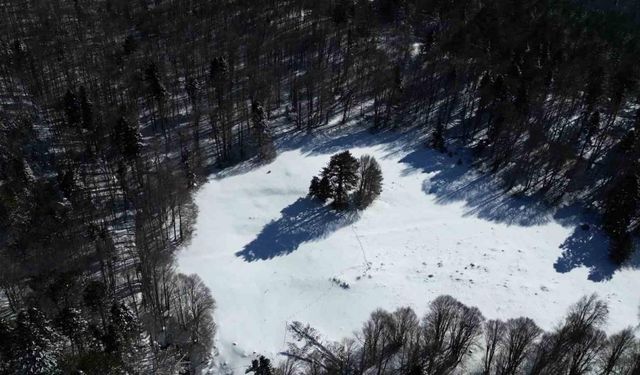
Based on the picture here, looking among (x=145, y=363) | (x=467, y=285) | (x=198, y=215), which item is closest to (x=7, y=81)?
(x=198, y=215)

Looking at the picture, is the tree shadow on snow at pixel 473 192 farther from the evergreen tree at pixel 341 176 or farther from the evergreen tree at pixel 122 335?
the evergreen tree at pixel 122 335

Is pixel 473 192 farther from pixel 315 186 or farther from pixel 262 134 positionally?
pixel 262 134

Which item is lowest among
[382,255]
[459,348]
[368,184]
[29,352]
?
[382,255]

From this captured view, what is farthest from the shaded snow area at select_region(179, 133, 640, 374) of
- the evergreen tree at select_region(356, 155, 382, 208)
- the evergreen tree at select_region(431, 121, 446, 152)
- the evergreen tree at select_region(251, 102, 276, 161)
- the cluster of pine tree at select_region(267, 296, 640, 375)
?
the evergreen tree at select_region(431, 121, 446, 152)

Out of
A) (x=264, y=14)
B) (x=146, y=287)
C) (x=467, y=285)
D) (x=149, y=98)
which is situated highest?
(x=264, y=14)

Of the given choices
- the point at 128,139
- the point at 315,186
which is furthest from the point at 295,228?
the point at 128,139

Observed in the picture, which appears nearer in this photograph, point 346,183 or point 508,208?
point 346,183

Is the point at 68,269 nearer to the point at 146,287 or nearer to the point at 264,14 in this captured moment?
the point at 146,287
